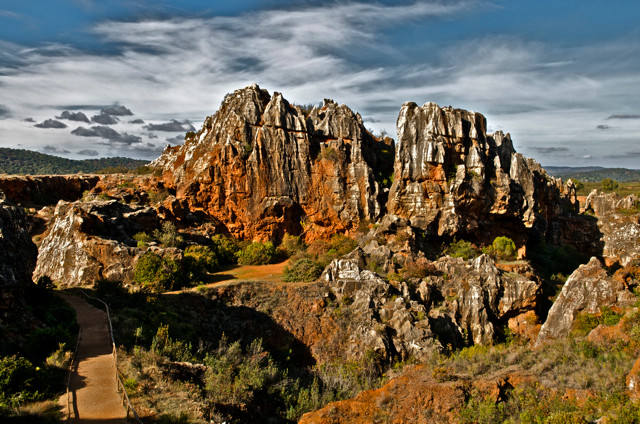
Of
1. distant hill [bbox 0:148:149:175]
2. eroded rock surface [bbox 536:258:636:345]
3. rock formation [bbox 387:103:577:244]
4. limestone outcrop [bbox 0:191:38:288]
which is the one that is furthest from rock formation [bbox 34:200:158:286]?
distant hill [bbox 0:148:149:175]

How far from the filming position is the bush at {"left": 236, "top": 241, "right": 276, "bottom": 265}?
23891mm

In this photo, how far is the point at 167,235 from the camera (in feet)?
71.8

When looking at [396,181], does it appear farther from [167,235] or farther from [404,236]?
[167,235]

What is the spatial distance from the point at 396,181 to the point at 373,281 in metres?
9.65

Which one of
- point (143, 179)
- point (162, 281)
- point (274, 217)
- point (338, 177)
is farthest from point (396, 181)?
point (143, 179)

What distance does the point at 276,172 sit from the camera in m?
26.3

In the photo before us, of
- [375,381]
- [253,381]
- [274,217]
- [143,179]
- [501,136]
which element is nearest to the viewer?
[253,381]

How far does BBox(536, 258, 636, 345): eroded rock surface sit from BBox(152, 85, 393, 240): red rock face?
12758 mm

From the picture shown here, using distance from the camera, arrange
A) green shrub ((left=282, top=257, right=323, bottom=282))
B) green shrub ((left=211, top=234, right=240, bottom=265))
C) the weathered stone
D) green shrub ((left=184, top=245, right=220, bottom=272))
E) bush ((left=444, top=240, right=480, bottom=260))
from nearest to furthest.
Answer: the weathered stone → green shrub ((left=282, top=257, right=323, bottom=282)) → green shrub ((left=184, top=245, right=220, bottom=272)) → green shrub ((left=211, top=234, right=240, bottom=265)) → bush ((left=444, top=240, right=480, bottom=260))

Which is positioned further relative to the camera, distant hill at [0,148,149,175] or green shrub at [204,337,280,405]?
distant hill at [0,148,149,175]

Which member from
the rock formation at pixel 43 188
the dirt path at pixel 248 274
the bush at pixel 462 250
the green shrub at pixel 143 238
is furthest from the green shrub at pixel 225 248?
the rock formation at pixel 43 188

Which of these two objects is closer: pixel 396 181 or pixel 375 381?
pixel 375 381

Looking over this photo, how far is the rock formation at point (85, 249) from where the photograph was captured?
1789 cm

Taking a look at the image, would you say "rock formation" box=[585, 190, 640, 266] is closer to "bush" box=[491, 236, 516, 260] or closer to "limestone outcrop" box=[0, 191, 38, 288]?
"bush" box=[491, 236, 516, 260]
